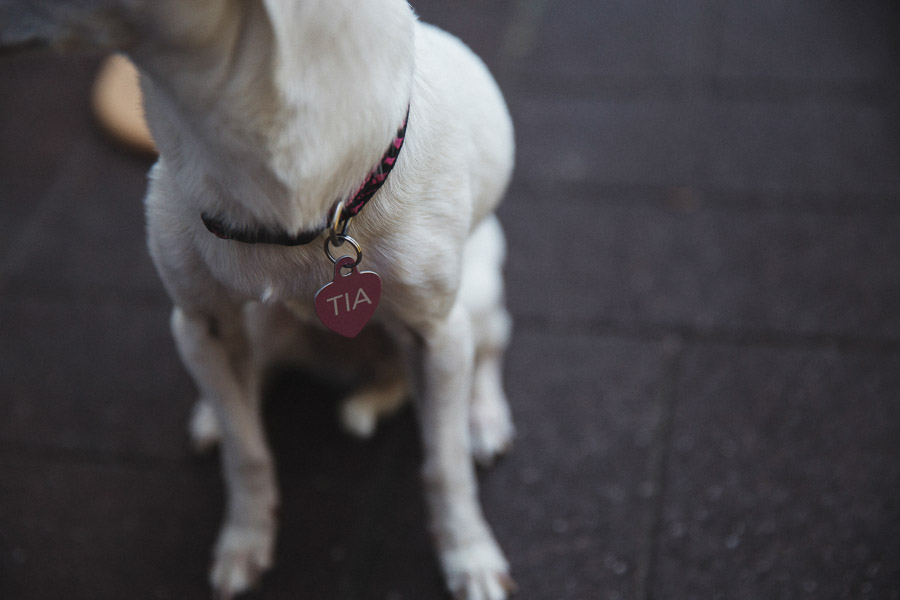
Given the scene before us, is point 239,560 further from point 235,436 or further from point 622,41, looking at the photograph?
point 622,41

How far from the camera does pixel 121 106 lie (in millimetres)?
2830

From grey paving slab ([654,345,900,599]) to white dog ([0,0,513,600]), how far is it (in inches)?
18.4

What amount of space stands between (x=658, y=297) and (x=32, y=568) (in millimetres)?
1777

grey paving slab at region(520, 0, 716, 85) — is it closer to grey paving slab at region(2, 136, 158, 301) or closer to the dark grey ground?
the dark grey ground

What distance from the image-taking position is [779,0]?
3143mm

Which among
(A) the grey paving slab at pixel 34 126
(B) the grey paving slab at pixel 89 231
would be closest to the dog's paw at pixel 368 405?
(B) the grey paving slab at pixel 89 231

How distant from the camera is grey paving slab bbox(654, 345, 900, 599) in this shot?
5.49 feet

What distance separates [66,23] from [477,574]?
1.32 meters

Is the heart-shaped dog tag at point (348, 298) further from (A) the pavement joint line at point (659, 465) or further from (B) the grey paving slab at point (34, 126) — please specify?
(B) the grey paving slab at point (34, 126)

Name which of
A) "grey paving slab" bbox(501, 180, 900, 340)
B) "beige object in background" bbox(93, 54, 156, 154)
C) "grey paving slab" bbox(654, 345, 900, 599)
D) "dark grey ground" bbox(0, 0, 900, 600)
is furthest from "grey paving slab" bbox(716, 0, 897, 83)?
"beige object in background" bbox(93, 54, 156, 154)

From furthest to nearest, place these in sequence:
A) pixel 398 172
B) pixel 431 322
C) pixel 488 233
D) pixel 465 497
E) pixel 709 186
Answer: pixel 709 186
pixel 488 233
pixel 465 497
pixel 431 322
pixel 398 172

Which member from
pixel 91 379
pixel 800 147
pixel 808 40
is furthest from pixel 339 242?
pixel 808 40

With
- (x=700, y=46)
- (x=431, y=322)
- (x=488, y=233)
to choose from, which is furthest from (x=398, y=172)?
(x=700, y=46)

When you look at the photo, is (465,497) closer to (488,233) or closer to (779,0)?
(488,233)
